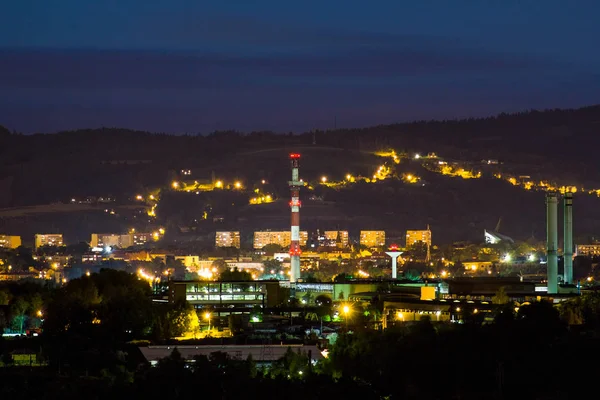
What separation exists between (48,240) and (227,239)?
13.6m

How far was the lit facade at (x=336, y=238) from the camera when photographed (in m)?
110

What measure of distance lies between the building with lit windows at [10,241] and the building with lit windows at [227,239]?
1322 cm

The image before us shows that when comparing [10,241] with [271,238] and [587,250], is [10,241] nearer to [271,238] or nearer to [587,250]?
[271,238]

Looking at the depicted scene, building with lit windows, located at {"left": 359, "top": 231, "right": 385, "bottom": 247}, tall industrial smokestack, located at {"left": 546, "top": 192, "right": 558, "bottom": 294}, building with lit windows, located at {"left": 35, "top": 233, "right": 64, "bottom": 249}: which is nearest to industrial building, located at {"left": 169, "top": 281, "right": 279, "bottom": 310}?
tall industrial smokestack, located at {"left": 546, "top": 192, "right": 558, "bottom": 294}

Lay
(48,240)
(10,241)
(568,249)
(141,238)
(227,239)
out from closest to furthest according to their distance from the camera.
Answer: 1. (568,249)
2. (227,239)
3. (10,241)
4. (141,238)
5. (48,240)

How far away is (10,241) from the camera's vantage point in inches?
4579

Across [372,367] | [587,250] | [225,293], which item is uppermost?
[587,250]

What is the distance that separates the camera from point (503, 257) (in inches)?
3986

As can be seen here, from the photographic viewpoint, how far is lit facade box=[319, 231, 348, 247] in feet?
362

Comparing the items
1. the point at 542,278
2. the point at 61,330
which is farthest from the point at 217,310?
the point at 542,278

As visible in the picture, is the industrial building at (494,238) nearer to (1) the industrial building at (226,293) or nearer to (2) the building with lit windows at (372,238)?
(2) the building with lit windows at (372,238)

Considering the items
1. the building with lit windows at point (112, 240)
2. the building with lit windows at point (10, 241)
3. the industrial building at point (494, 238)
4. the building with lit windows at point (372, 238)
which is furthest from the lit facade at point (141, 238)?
the industrial building at point (494, 238)

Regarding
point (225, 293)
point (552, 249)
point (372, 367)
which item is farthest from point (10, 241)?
point (372, 367)

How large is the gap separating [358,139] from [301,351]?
366 feet
